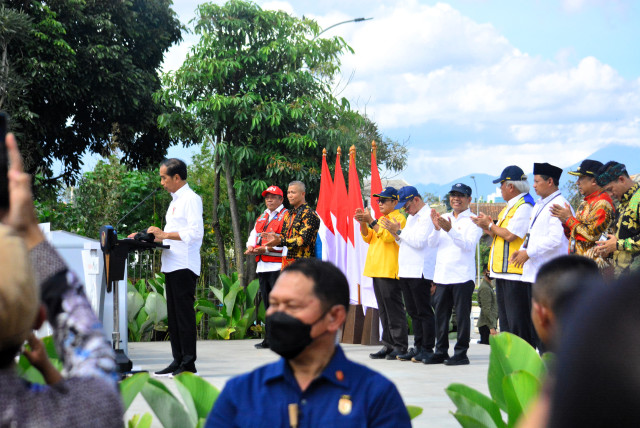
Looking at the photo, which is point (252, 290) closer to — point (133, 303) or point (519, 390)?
point (133, 303)

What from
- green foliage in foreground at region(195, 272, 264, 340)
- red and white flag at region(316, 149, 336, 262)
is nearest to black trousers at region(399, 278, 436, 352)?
red and white flag at region(316, 149, 336, 262)

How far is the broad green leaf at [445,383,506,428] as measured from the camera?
12.2 ft

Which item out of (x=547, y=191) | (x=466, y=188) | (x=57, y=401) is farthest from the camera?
(x=466, y=188)

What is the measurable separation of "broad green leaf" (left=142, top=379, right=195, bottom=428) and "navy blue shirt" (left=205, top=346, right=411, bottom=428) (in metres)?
1.00

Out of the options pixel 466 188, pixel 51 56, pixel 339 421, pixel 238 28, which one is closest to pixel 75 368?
pixel 339 421

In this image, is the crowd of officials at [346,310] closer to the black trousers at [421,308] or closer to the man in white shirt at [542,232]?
the man in white shirt at [542,232]

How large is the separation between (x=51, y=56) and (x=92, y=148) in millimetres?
4831

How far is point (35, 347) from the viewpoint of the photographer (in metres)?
1.80

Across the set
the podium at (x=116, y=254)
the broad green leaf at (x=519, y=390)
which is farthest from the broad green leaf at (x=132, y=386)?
the podium at (x=116, y=254)

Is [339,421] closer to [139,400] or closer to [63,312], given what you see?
[63,312]

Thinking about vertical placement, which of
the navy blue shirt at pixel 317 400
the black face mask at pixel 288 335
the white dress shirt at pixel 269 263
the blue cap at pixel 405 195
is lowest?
the navy blue shirt at pixel 317 400

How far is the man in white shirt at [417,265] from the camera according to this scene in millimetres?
9117

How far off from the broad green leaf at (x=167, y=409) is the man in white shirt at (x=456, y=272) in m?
5.28

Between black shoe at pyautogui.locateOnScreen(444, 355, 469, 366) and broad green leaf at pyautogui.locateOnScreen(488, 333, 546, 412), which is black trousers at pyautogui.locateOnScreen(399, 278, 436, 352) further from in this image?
broad green leaf at pyautogui.locateOnScreen(488, 333, 546, 412)
